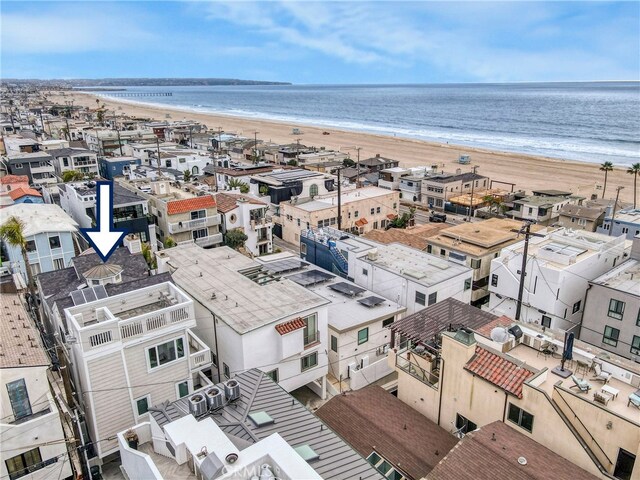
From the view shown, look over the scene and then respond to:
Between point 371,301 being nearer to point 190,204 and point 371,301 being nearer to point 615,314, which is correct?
point 615,314

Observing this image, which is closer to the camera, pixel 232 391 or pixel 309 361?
pixel 232 391

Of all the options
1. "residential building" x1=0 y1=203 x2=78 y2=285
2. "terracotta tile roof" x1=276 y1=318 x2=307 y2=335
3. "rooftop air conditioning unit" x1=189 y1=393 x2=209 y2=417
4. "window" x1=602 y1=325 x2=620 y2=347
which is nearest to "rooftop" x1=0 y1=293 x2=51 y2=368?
"rooftop air conditioning unit" x1=189 y1=393 x2=209 y2=417

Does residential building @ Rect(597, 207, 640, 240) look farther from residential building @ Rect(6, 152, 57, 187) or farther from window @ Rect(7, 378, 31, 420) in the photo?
residential building @ Rect(6, 152, 57, 187)

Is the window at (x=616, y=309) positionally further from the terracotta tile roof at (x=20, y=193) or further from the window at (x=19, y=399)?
the terracotta tile roof at (x=20, y=193)

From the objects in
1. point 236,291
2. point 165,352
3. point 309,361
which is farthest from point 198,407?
point 236,291

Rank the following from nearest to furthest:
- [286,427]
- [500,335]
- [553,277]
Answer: [286,427], [500,335], [553,277]
